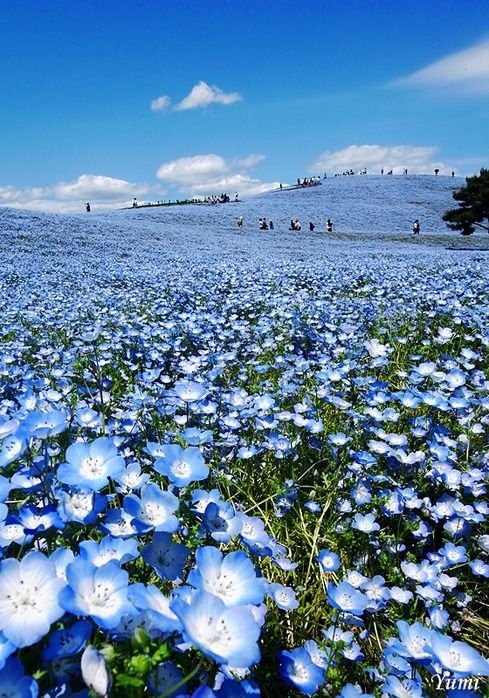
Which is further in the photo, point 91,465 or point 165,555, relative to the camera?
point 91,465

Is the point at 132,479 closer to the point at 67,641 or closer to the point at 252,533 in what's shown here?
the point at 252,533

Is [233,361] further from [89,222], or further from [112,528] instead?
[89,222]

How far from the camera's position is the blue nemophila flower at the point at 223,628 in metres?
0.81

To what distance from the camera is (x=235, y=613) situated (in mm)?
863

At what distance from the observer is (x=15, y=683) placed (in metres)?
0.77

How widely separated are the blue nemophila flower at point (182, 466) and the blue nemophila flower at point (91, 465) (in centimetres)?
11

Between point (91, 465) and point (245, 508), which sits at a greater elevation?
point (91, 465)

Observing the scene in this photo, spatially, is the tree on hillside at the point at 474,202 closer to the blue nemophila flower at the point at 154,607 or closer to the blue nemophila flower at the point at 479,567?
the blue nemophila flower at the point at 479,567

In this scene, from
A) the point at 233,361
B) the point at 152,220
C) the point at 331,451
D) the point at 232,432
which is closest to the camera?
the point at 331,451

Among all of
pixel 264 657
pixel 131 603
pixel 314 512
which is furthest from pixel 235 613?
pixel 314 512

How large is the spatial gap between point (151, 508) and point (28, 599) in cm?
31

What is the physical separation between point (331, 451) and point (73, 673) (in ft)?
5.84

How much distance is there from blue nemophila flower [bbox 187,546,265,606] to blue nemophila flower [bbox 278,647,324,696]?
34cm

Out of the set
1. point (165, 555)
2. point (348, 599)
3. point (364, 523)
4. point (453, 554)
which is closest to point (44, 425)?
point (165, 555)
